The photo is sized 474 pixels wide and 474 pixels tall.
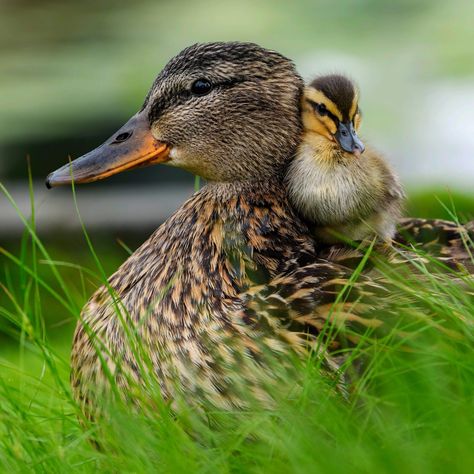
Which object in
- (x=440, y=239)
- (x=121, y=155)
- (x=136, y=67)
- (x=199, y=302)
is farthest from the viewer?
(x=136, y=67)

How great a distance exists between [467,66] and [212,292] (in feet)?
25.2

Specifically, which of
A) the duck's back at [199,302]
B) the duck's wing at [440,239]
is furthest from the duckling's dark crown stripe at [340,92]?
the duck's wing at [440,239]

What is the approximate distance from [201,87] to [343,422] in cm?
128

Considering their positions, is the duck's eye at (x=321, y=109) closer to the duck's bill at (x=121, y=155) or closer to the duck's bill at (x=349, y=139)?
the duck's bill at (x=349, y=139)

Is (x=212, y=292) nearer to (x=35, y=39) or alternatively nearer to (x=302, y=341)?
(x=302, y=341)

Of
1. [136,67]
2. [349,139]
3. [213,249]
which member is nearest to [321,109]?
[349,139]

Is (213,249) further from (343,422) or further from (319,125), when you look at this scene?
(343,422)

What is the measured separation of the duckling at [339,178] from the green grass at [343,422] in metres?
0.30

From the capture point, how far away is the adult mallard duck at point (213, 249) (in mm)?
2666

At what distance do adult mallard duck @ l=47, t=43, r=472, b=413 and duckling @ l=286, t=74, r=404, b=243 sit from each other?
0.08 m

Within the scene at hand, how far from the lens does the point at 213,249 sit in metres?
2.98

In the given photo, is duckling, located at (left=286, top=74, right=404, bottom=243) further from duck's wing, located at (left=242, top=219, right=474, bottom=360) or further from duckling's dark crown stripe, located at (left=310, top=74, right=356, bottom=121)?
duck's wing, located at (left=242, top=219, right=474, bottom=360)

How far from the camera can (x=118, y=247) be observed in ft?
21.6

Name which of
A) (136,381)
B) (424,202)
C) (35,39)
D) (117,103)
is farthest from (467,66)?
(136,381)
